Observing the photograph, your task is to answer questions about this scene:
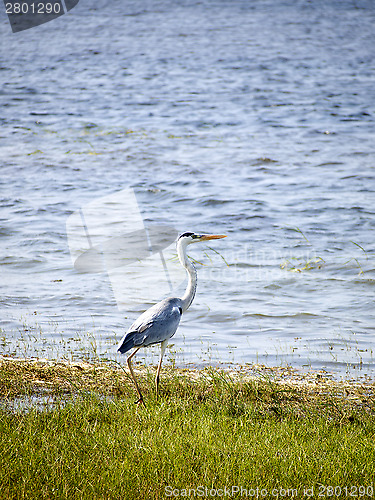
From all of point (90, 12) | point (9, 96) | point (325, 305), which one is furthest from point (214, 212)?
point (90, 12)

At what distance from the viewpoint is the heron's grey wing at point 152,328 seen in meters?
5.73

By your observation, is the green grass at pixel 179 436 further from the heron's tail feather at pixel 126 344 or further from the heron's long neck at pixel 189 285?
the heron's long neck at pixel 189 285

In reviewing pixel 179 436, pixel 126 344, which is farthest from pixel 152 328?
pixel 179 436

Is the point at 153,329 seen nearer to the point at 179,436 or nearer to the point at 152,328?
the point at 152,328

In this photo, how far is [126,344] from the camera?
570 cm

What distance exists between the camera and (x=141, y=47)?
30562 millimetres

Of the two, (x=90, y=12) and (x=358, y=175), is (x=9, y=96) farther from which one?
(x=358, y=175)

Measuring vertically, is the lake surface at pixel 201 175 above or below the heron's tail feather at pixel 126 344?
below

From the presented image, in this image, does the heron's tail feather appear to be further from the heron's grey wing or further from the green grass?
the green grass

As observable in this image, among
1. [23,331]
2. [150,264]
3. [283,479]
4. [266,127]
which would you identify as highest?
[283,479]

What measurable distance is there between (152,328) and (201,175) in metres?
12.0

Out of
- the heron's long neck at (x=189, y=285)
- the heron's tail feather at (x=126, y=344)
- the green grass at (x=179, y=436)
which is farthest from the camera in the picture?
the heron's long neck at (x=189, y=285)

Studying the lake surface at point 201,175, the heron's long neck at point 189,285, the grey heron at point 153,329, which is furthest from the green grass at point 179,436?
the lake surface at point 201,175

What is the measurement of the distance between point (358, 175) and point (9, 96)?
15623mm
